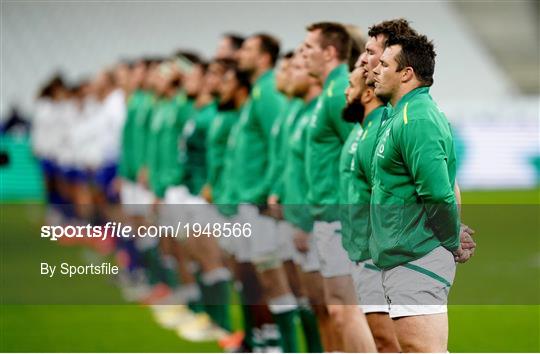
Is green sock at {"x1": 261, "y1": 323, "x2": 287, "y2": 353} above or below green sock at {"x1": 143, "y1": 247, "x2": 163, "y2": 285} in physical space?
above

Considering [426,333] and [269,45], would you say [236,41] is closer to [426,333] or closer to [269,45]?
[269,45]

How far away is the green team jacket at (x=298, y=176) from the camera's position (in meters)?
6.26

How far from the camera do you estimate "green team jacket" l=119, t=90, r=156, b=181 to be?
10.4 meters

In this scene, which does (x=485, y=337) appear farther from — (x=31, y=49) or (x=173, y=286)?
(x=31, y=49)

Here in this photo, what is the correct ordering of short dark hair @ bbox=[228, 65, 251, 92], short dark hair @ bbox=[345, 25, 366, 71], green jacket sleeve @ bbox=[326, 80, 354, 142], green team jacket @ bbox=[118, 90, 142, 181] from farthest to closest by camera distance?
green team jacket @ bbox=[118, 90, 142, 181]
short dark hair @ bbox=[228, 65, 251, 92]
short dark hair @ bbox=[345, 25, 366, 71]
green jacket sleeve @ bbox=[326, 80, 354, 142]

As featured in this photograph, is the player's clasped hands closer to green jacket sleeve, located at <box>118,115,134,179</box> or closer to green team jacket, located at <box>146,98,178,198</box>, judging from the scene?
green team jacket, located at <box>146,98,178,198</box>

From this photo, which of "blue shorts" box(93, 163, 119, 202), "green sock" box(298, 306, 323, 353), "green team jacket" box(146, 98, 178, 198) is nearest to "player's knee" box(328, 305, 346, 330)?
"green sock" box(298, 306, 323, 353)

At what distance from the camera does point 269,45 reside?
729cm

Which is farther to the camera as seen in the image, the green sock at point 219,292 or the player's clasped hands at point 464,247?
the green sock at point 219,292

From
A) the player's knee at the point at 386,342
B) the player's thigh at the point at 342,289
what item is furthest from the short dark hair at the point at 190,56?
the player's knee at the point at 386,342

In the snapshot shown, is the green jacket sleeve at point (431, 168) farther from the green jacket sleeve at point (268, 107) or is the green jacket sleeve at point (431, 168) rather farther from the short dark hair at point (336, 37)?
the green jacket sleeve at point (268, 107)

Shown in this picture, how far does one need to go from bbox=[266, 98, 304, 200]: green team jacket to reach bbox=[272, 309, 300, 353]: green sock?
663mm

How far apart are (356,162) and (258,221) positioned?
2.05 meters

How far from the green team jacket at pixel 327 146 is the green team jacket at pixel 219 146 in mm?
1947
